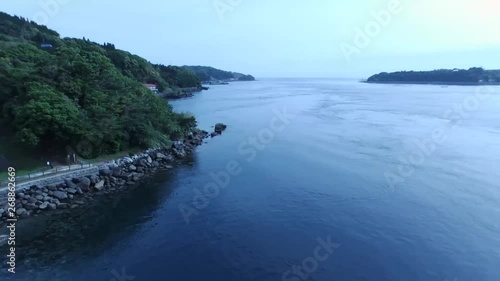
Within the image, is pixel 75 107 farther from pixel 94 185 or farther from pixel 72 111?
pixel 94 185

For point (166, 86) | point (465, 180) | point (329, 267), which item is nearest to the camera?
point (329, 267)

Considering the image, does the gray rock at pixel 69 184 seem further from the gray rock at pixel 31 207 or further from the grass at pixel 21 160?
the gray rock at pixel 31 207

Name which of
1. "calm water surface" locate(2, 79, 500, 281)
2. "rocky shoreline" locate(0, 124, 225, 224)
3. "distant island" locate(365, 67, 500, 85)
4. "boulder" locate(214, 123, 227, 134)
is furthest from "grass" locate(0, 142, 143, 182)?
"distant island" locate(365, 67, 500, 85)

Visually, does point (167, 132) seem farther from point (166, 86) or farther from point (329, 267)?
point (166, 86)

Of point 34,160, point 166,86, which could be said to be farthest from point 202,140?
point 166,86

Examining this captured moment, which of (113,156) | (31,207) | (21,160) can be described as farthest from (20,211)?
(113,156)

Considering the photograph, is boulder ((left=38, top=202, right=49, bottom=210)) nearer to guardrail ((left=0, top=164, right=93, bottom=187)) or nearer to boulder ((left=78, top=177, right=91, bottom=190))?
guardrail ((left=0, top=164, right=93, bottom=187))

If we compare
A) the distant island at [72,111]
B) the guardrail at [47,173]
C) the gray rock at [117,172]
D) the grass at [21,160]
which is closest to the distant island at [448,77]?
the distant island at [72,111]
